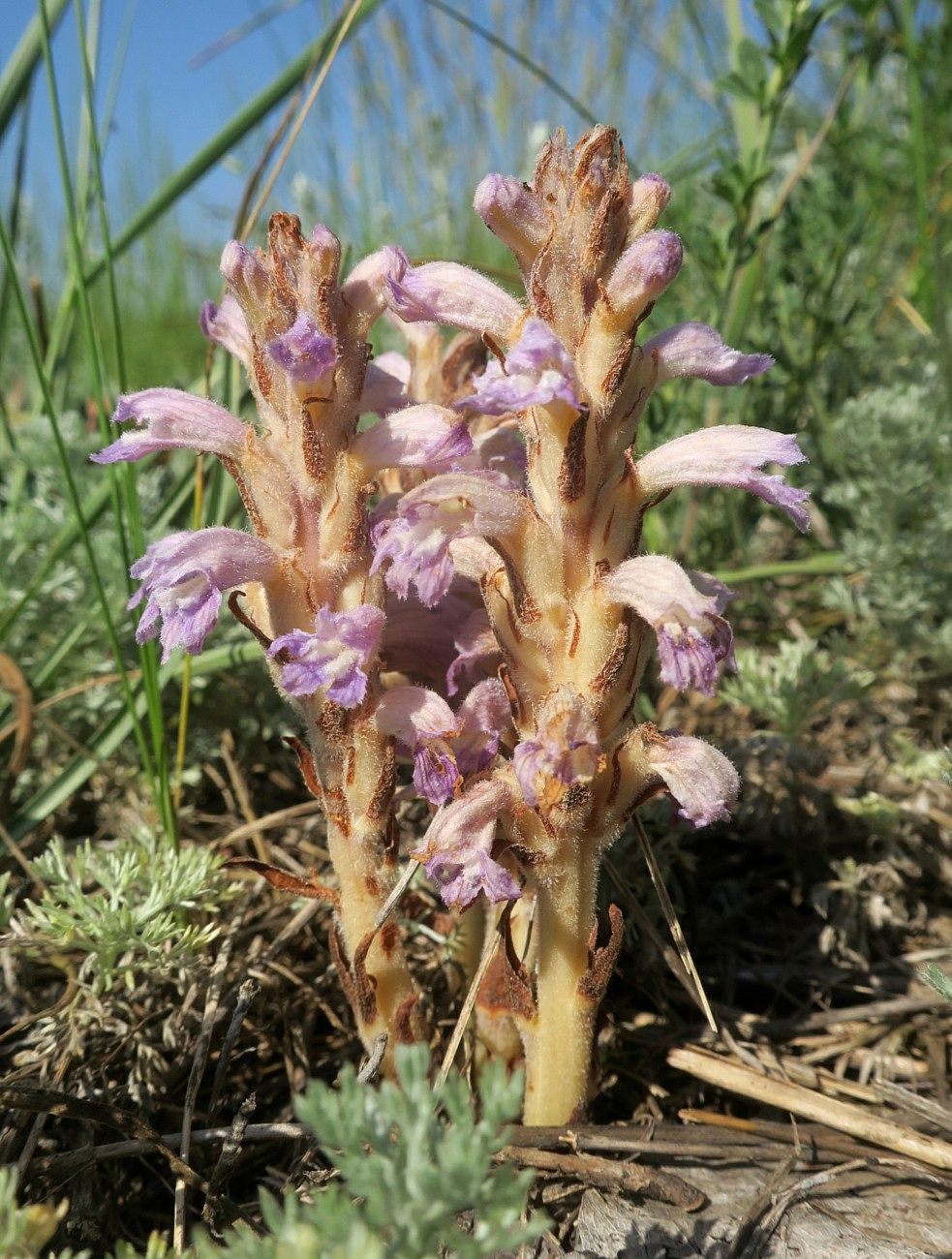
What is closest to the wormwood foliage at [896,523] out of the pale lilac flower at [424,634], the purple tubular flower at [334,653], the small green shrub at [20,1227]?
the pale lilac flower at [424,634]

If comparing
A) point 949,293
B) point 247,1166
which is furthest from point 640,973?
point 949,293

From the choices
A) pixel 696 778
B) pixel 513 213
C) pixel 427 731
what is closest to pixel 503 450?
pixel 513 213

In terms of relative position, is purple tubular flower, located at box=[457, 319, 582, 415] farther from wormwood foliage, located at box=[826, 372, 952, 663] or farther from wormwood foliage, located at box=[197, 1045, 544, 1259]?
wormwood foliage, located at box=[826, 372, 952, 663]

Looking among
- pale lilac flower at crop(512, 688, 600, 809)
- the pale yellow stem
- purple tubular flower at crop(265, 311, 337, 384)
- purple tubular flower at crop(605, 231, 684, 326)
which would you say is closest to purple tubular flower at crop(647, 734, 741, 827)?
pale lilac flower at crop(512, 688, 600, 809)

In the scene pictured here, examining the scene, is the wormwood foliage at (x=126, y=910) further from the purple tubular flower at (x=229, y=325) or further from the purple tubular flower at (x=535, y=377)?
the purple tubular flower at (x=535, y=377)

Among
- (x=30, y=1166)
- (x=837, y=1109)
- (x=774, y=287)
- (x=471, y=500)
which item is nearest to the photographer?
(x=471, y=500)

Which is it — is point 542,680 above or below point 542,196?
below

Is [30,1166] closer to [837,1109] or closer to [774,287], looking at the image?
[837,1109]

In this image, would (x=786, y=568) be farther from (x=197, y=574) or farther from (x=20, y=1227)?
(x=20, y=1227)
